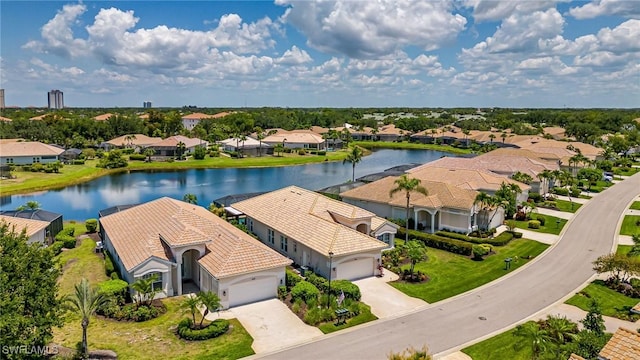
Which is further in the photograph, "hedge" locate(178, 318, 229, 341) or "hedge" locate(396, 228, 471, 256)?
"hedge" locate(396, 228, 471, 256)

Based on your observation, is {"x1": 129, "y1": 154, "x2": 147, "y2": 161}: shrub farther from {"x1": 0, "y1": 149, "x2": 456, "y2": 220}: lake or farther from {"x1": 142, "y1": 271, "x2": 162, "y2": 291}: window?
{"x1": 142, "y1": 271, "x2": 162, "y2": 291}: window

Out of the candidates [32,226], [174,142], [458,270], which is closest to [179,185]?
[174,142]

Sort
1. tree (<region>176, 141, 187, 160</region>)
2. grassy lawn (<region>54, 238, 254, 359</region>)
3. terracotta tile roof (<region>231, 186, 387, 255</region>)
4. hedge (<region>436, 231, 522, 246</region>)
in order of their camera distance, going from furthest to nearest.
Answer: tree (<region>176, 141, 187, 160</region>)
hedge (<region>436, 231, 522, 246</region>)
terracotta tile roof (<region>231, 186, 387, 255</region>)
grassy lawn (<region>54, 238, 254, 359</region>)

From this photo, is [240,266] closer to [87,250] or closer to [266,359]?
[266,359]

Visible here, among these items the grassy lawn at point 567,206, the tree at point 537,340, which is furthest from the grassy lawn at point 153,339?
the grassy lawn at point 567,206

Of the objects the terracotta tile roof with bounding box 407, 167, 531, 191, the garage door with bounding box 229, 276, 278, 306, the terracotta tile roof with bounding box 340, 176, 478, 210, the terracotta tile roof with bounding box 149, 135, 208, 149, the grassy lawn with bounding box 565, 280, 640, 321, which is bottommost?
the grassy lawn with bounding box 565, 280, 640, 321

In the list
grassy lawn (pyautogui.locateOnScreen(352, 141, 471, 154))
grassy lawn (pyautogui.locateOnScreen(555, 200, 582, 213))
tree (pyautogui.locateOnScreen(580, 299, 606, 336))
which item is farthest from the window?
grassy lawn (pyautogui.locateOnScreen(352, 141, 471, 154))

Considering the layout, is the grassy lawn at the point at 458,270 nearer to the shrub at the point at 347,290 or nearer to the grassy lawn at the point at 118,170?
the shrub at the point at 347,290

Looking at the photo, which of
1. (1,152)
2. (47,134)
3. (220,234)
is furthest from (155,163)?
(220,234)
